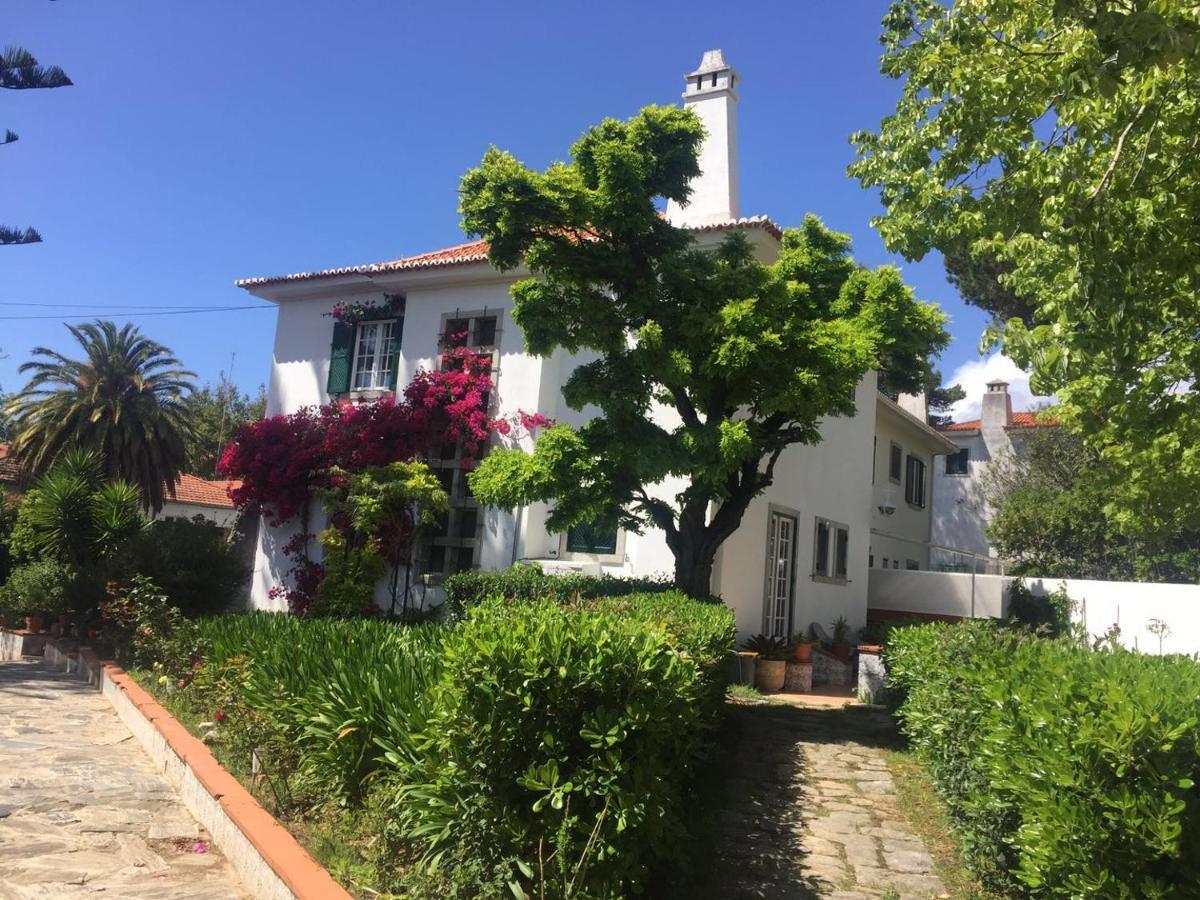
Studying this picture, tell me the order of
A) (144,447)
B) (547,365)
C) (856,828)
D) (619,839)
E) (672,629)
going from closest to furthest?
(619,839) → (672,629) → (856,828) → (547,365) → (144,447)

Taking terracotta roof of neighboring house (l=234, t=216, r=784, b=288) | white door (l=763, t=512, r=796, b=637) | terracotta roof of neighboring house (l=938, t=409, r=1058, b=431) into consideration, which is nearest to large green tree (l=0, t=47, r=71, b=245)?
terracotta roof of neighboring house (l=234, t=216, r=784, b=288)

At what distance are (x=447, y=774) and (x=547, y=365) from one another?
11.8 meters

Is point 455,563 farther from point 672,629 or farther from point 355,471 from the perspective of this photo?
point 672,629

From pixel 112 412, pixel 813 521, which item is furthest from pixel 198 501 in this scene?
pixel 813 521

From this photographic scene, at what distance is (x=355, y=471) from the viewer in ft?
49.9

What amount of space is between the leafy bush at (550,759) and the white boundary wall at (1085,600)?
1701 centimetres

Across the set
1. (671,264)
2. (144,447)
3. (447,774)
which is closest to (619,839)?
(447,774)

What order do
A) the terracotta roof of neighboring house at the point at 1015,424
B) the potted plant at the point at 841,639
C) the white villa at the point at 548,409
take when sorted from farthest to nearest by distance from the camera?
1. the terracotta roof of neighboring house at the point at 1015,424
2. the potted plant at the point at 841,639
3. the white villa at the point at 548,409

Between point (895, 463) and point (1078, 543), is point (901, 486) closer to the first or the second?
point (895, 463)

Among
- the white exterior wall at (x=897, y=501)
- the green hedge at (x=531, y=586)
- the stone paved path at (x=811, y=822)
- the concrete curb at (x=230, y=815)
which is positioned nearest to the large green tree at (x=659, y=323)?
the green hedge at (x=531, y=586)

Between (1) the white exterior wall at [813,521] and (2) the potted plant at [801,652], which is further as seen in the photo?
(1) the white exterior wall at [813,521]

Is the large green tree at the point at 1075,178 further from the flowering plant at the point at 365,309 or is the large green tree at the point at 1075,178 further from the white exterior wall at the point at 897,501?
the white exterior wall at the point at 897,501

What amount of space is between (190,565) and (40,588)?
144 inches

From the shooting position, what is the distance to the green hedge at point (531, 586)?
10625mm
